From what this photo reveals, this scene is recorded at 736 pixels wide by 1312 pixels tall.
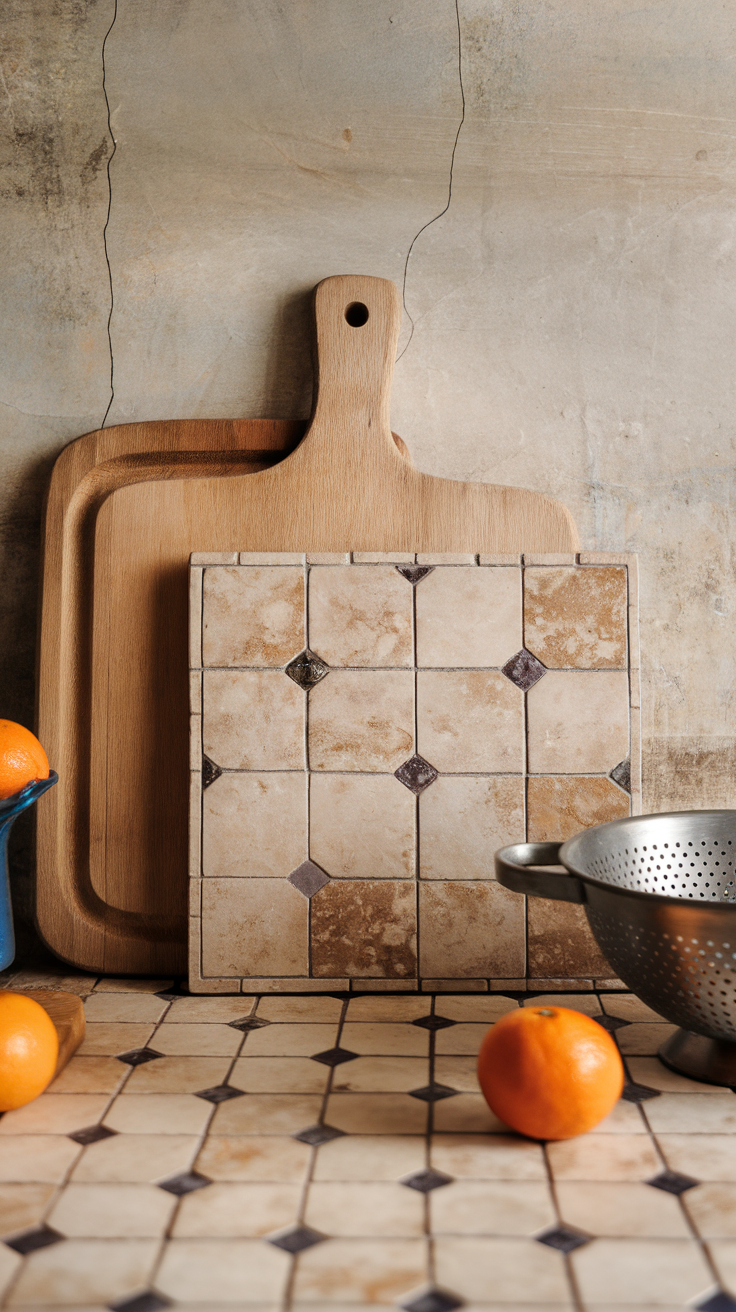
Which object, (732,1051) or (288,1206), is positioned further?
(732,1051)

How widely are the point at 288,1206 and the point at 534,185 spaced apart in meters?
1.23

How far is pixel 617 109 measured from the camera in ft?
4.25

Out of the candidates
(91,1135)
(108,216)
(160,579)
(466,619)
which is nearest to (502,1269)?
(91,1135)

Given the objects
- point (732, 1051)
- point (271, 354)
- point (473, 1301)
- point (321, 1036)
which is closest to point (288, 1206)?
point (473, 1301)

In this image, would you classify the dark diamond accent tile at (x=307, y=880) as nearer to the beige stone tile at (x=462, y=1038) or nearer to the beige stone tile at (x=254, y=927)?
the beige stone tile at (x=254, y=927)

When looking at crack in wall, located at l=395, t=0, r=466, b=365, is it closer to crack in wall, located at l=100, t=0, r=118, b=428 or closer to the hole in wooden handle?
the hole in wooden handle

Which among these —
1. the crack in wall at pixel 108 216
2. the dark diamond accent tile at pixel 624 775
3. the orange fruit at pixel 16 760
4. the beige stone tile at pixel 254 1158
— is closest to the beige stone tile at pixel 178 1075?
the beige stone tile at pixel 254 1158

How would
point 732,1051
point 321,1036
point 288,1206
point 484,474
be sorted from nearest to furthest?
point 288,1206 < point 732,1051 < point 321,1036 < point 484,474

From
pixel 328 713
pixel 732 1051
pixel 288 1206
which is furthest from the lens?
pixel 328 713

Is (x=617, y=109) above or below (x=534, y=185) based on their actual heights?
above

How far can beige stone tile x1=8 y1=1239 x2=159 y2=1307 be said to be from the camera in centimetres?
64

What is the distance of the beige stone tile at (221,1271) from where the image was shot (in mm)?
637

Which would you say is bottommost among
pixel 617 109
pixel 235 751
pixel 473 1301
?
pixel 473 1301

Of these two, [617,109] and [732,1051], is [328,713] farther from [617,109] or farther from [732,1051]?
[617,109]
